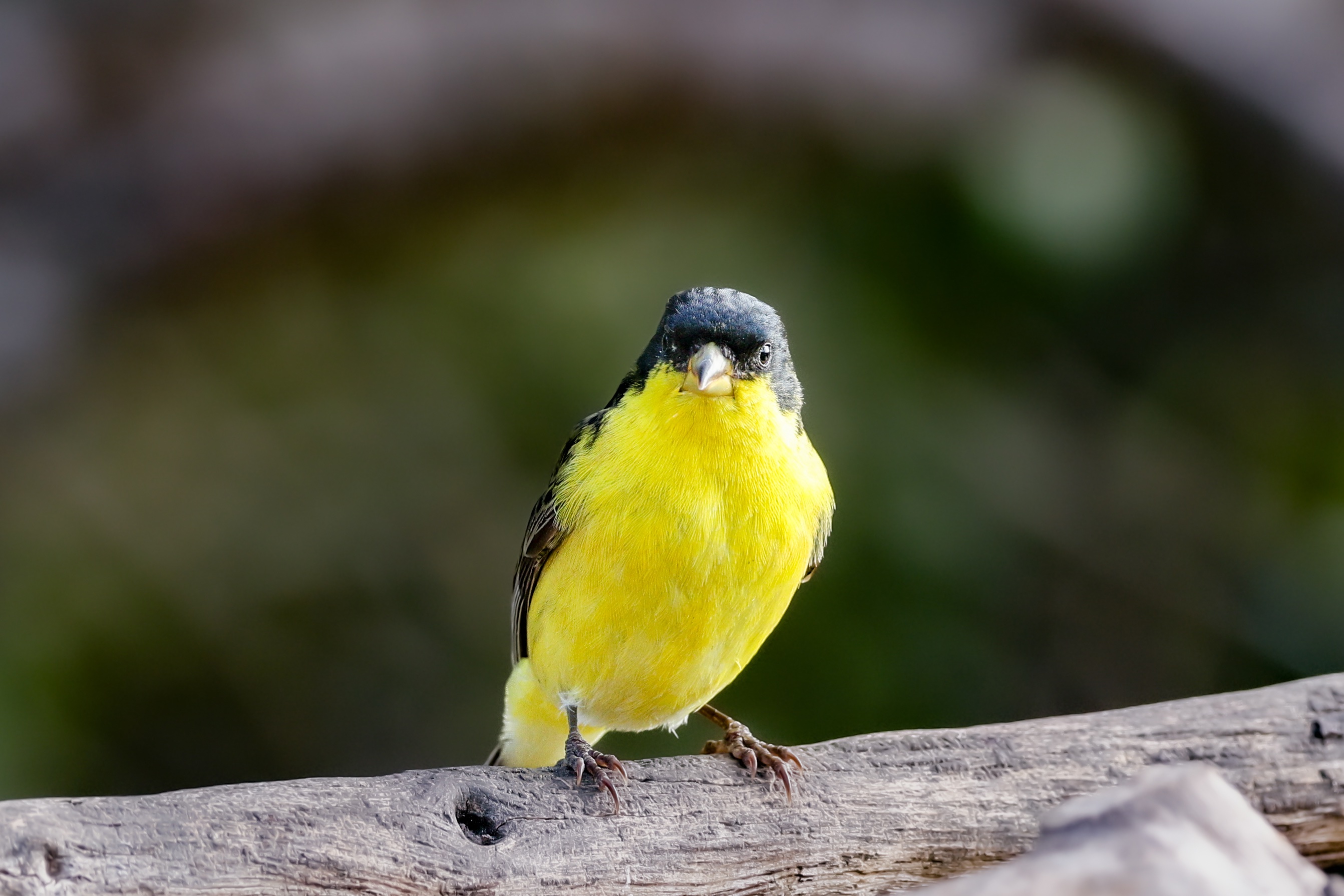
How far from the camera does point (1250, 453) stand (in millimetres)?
7328

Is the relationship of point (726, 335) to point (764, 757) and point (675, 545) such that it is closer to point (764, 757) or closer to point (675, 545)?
point (675, 545)

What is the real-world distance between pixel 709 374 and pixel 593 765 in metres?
1.17

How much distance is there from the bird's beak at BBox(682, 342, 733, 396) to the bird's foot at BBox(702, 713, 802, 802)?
1075mm

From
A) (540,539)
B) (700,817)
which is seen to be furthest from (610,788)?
(540,539)

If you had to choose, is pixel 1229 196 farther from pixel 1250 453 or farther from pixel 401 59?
pixel 401 59

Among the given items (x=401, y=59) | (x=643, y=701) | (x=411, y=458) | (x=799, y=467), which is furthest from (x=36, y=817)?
(x=411, y=458)

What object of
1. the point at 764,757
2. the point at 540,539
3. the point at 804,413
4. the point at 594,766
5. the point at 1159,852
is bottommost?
the point at 1159,852

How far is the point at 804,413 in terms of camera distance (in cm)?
689

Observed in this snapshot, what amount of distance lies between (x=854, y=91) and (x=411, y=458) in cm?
320

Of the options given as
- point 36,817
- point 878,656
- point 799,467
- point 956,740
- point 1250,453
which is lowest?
point 36,817

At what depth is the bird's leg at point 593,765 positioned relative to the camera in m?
3.83

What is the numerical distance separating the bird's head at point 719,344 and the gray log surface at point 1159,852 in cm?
184

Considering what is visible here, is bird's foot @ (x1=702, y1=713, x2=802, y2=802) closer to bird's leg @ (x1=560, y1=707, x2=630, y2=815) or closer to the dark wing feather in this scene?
bird's leg @ (x1=560, y1=707, x2=630, y2=815)

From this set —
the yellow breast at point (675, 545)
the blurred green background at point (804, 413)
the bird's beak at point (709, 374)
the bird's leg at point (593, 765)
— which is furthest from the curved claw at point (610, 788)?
the blurred green background at point (804, 413)
